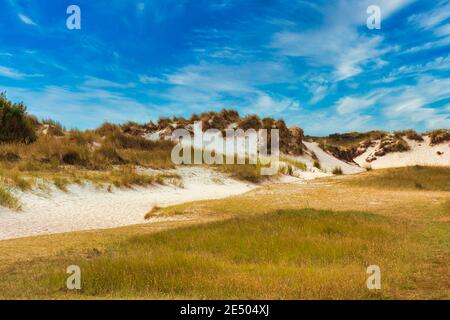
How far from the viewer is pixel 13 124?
33.9m

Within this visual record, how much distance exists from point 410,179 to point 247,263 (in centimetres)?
2597

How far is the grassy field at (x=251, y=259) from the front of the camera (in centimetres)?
746

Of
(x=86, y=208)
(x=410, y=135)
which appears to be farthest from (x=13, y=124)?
(x=410, y=135)

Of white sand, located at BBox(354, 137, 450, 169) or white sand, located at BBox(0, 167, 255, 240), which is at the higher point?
white sand, located at BBox(354, 137, 450, 169)

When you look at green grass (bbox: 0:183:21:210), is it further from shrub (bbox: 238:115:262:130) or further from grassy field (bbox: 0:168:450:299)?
shrub (bbox: 238:115:262:130)

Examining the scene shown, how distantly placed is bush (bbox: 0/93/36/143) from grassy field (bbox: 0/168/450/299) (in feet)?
74.3

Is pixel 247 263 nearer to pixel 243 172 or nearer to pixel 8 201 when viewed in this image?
pixel 8 201

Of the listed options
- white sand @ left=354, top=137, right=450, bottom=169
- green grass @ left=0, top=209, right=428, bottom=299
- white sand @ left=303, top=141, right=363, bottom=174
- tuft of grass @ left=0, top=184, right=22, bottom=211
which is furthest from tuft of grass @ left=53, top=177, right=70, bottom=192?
white sand @ left=354, top=137, right=450, bottom=169

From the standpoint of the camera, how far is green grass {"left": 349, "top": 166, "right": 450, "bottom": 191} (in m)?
30.5

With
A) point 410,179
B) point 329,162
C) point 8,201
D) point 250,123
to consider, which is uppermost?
point 250,123

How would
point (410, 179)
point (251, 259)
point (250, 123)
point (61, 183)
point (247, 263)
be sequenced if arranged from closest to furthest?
point (247, 263)
point (251, 259)
point (61, 183)
point (410, 179)
point (250, 123)
